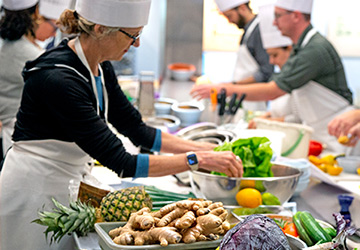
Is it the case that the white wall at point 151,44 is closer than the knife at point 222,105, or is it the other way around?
the knife at point 222,105

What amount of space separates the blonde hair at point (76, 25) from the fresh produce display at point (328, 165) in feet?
4.63

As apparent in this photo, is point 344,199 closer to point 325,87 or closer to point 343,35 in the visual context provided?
point 325,87

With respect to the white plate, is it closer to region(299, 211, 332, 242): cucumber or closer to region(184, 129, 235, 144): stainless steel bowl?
region(184, 129, 235, 144): stainless steel bowl

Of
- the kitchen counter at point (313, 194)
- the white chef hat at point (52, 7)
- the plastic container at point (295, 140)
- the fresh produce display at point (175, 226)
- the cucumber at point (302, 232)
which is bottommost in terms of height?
the kitchen counter at point (313, 194)

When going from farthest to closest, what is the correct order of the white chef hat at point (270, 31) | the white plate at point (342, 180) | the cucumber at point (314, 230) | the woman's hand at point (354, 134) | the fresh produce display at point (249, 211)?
1. the white chef hat at point (270, 31)
2. the woman's hand at point (354, 134)
3. the white plate at point (342, 180)
4. the fresh produce display at point (249, 211)
5. the cucumber at point (314, 230)

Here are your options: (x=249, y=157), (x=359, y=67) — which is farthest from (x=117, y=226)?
(x=359, y=67)

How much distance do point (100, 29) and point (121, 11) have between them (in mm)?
124

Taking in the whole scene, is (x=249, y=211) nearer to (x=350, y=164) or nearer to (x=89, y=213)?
(x=89, y=213)

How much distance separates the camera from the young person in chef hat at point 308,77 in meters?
3.89

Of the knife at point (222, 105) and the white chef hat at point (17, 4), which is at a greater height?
the white chef hat at point (17, 4)

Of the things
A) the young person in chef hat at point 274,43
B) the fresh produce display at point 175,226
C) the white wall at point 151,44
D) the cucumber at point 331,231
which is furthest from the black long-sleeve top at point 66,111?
the white wall at point 151,44

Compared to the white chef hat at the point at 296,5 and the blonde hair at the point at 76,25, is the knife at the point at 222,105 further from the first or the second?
the blonde hair at the point at 76,25

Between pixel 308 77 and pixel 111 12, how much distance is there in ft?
7.03

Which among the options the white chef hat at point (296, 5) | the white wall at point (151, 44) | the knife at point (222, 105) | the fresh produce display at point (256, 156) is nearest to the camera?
the fresh produce display at point (256, 156)
